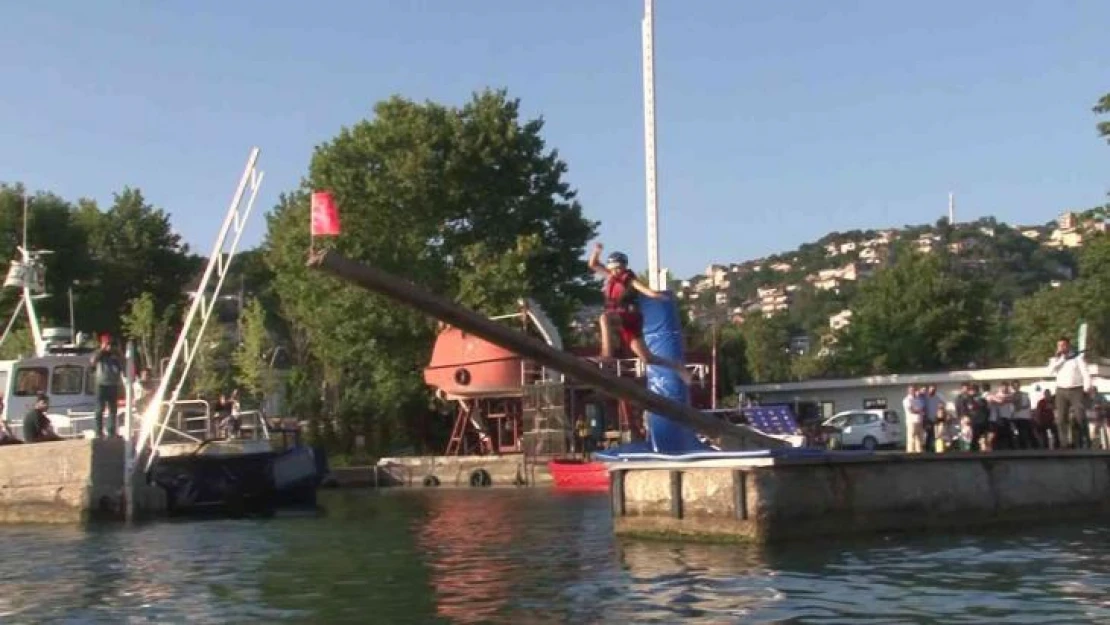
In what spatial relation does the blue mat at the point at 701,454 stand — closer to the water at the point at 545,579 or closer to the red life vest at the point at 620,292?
the water at the point at 545,579

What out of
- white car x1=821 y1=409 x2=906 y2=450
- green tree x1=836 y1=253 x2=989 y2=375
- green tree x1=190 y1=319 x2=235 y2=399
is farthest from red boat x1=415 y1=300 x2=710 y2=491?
green tree x1=836 y1=253 x2=989 y2=375

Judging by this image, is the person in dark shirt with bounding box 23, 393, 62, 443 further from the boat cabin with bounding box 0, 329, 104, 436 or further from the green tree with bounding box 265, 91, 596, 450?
the green tree with bounding box 265, 91, 596, 450

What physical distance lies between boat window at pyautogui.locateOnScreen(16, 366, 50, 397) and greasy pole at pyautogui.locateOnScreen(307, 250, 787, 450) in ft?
72.6

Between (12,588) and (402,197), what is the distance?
43226 mm

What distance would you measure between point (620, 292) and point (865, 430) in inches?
1374

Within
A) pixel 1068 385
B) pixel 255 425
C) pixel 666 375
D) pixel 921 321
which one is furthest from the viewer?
pixel 921 321

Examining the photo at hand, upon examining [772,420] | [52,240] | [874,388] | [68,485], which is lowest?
[68,485]

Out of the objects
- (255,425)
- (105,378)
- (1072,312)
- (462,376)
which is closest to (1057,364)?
(255,425)

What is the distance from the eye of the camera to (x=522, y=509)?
30.3 metres

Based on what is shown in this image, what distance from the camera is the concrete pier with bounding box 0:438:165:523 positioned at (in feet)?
92.2

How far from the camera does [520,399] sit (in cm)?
5253

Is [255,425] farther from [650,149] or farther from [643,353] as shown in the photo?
[643,353]

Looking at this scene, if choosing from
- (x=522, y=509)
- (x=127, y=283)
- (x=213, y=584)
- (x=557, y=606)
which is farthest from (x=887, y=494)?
(x=127, y=283)

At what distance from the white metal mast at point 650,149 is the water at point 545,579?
8.37 meters
